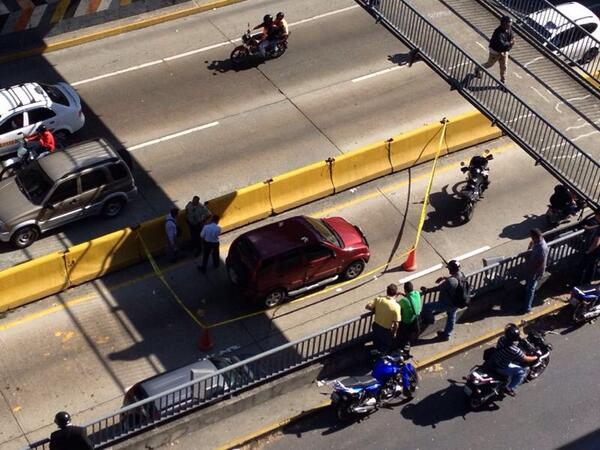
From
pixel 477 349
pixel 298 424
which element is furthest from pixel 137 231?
pixel 477 349

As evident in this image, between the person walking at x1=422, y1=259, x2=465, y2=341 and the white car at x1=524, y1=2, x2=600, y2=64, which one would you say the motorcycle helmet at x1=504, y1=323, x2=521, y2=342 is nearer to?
the person walking at x1=422, y1=259, x2=465, y2=341

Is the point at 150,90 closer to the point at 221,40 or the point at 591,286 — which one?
the point at 221,40

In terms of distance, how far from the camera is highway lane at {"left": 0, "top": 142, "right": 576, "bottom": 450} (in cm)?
2039

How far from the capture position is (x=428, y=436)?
19641mm

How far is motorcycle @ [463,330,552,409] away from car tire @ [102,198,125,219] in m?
9.33

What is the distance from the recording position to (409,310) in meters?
20.1

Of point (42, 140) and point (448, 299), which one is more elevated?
point (448, 299)

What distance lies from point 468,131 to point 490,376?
31.4 ft

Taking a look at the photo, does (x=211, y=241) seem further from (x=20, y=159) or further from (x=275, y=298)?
(x=20, y=159)

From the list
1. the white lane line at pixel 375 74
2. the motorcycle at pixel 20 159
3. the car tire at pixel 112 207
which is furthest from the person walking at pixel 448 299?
the white lane line at pixel 375 74

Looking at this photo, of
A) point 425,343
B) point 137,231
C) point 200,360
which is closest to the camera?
point 200,360

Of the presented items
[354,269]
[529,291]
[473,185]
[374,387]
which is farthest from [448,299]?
[473,185]

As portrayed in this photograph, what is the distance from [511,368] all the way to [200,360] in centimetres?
586

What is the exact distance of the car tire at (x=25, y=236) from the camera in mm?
23375
